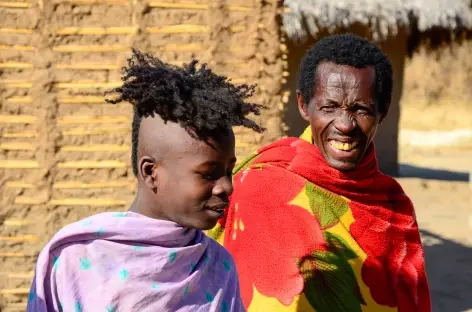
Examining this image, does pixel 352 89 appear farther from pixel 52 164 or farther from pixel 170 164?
pixel 52 164

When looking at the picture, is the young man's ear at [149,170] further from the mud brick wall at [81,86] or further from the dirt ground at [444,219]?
the dirt ground at [444,219]

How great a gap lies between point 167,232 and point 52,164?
3.01m

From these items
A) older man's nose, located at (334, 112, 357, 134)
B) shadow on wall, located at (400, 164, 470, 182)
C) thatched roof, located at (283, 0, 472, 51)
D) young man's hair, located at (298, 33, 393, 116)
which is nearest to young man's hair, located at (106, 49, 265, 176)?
older man's nose, located at (334, 112, 357, 134)

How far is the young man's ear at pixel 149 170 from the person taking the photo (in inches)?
74.8

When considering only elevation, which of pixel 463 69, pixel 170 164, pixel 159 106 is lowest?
pixel 463 69

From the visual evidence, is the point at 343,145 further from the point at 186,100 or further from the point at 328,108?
the point at 186,100

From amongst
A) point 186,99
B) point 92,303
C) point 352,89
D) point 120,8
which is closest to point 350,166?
point 352,89

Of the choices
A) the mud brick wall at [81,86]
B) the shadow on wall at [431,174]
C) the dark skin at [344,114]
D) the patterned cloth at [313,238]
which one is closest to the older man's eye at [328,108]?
the dark skin at [344,114]

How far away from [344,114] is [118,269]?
1010 mm

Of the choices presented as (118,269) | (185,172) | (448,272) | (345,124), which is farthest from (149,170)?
(448,272)

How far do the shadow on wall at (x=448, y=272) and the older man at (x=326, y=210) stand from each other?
136 inches

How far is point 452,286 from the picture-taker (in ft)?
21.8

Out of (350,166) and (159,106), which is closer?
(159,106)

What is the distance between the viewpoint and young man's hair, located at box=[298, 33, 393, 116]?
8.63ft
